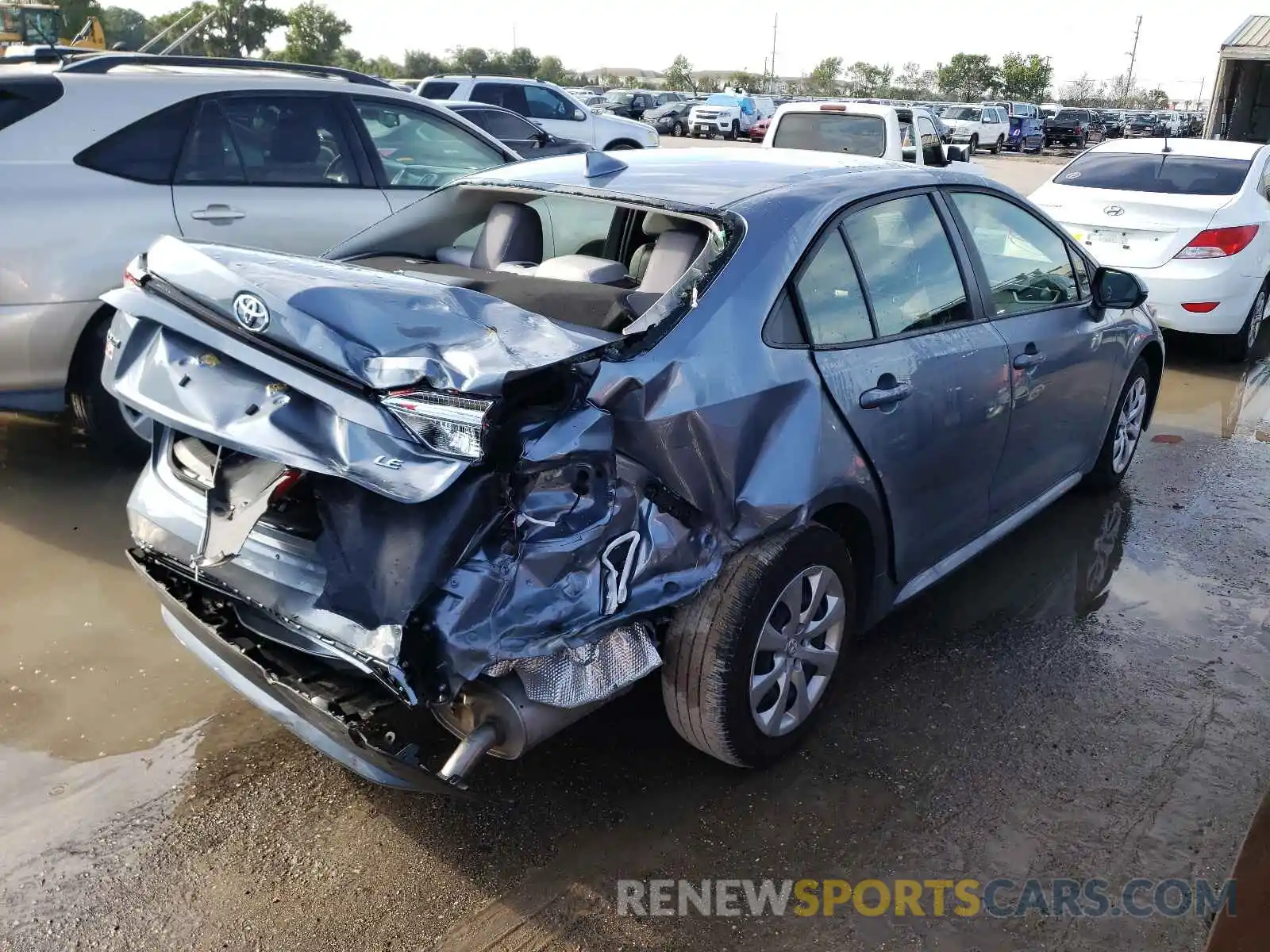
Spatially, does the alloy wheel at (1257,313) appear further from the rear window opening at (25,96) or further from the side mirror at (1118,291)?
the rear window opening at (25,96)

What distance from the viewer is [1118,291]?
14.3ft

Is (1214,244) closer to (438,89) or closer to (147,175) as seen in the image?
(147,175)

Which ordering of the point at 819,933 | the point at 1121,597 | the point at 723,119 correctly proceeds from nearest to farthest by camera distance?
the point at 819,933 → the point at 1121,597 → the point at 723,119

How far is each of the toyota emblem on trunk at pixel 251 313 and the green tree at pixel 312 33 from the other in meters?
61.1

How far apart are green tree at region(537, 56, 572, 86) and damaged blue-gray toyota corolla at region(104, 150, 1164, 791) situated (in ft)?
274

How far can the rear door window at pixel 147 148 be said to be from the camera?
4.87m

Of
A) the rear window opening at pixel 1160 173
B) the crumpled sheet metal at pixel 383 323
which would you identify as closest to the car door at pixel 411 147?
the crumpled sheet metal at pixel 383 323

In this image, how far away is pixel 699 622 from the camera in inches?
106

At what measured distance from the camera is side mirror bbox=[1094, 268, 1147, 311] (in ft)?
14.3

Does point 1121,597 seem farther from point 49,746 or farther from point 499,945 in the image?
point 49,746

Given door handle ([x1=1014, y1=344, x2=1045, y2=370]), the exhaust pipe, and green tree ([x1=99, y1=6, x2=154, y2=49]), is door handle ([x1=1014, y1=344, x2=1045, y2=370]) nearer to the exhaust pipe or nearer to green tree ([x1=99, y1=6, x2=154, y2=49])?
the exhaust pipe

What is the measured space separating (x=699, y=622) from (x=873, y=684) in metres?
1.16

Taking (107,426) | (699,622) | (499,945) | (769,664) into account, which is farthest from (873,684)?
(107,426)

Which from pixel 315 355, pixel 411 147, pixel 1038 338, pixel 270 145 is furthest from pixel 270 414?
pixel 411 147
